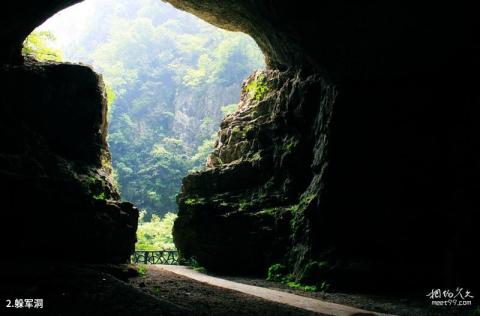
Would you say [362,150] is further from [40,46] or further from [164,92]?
[164,92]

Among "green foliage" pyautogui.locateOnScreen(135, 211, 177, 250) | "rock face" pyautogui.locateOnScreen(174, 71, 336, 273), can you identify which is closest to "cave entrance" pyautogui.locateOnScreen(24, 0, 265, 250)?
"green foliage" pyautogui.locateOnScreen(135, 211, 177, 250)

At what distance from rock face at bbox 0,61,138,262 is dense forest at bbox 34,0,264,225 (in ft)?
76.2

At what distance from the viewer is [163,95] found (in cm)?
5338

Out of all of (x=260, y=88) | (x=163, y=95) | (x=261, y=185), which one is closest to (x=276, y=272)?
(x=261, y=185)

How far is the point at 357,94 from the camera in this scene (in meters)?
10.7

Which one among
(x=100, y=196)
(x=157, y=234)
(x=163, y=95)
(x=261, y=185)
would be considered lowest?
(x=157, y=234)

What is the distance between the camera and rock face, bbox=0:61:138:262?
8.36 metres

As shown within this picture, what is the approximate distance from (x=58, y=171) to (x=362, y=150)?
8.12m

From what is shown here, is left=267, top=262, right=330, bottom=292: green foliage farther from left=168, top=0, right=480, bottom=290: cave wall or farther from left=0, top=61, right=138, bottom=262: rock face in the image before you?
left=0, top=61, right=138, bottom=262: rock face

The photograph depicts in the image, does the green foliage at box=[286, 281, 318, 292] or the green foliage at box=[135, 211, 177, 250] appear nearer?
the green foliage at box=[286, 281, 318, 292]

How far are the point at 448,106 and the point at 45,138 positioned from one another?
1080cm

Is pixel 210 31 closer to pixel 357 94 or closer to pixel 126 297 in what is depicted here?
pixel 357 94

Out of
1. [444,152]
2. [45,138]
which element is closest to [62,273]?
[45,138]

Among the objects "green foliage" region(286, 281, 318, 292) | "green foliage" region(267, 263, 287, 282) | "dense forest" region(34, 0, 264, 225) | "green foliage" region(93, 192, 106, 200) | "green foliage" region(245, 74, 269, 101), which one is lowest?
"green foliage" region(286, 281, 318, 292)
